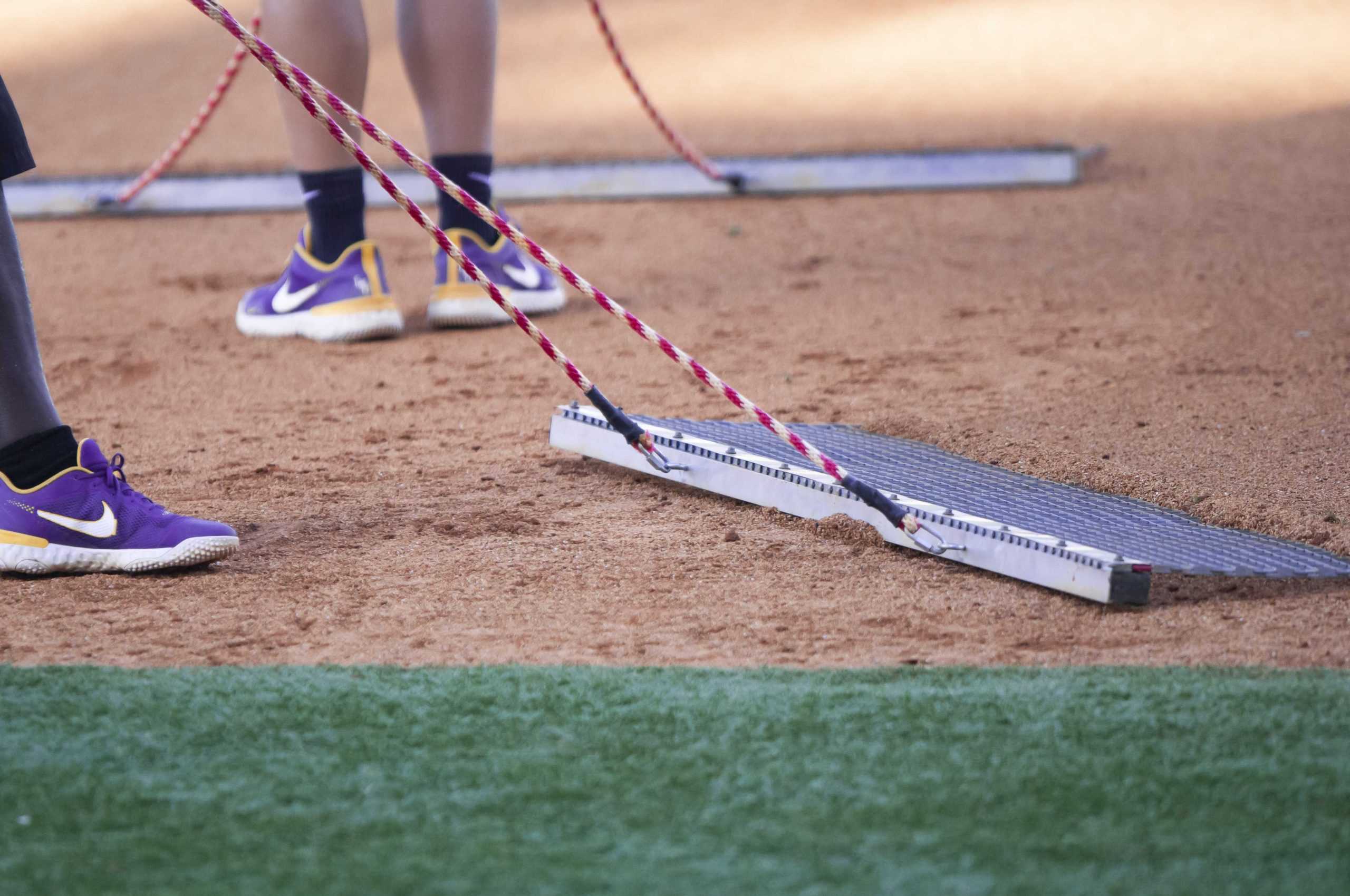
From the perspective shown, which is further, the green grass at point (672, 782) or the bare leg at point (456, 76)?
the bare leg at point (456, 76)

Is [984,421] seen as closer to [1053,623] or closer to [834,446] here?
[834,446]

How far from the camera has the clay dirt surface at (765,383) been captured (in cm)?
173

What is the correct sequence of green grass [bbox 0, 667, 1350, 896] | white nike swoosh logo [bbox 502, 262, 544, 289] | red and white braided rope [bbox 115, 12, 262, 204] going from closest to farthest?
green grass [bbox 0, 667, 1350, 896] → white nike swoosh logo [bbox 502, 262, 544, 289] → red and white braided rope [bbox 115, 12, 262, 204]

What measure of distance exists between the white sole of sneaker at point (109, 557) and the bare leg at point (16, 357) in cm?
15

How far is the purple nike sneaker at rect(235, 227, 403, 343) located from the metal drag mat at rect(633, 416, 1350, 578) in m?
1.00

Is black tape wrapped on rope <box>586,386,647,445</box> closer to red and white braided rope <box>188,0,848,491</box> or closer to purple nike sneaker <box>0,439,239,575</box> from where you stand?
red and white braided rope <box>188,0,848,491</box>

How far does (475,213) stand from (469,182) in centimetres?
139

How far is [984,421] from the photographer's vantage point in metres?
2.51

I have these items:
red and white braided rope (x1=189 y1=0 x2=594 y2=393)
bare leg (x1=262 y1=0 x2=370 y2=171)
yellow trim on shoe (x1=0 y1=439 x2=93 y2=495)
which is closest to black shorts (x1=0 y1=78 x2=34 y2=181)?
red and white braided rope (x1=189 y1=0 x2=594 y2=393)

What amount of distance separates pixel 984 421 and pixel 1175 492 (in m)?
0.46

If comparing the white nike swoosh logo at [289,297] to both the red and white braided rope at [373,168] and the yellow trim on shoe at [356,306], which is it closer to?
the yellow trim on shoe at [356,306]

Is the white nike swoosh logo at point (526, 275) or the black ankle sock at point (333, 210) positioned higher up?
the black ankle sock at point (333, 210)

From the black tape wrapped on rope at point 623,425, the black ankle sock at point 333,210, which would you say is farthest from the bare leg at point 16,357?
the black ankle sock at point 333,210

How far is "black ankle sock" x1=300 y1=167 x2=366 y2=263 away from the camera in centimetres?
319
